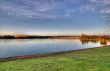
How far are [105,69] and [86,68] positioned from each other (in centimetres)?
104

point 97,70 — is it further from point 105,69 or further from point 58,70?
point 58,70

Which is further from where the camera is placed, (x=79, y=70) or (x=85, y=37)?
(x=85, y=37)

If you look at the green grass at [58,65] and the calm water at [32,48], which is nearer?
the green grass at [58,65]

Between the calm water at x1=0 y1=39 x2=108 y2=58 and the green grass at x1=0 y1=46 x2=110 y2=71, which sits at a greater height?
the green grass at x1=0 y1=46 x2=110 y2=71

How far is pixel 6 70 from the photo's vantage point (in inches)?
369

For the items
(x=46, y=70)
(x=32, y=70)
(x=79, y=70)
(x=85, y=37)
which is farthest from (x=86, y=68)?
(x=85, y=37)

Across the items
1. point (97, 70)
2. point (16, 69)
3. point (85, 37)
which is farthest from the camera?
point (85, 37)

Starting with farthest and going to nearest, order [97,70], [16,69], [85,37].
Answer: [85,37] < [16,69] < [97,70]

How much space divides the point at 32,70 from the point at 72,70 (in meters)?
2.21

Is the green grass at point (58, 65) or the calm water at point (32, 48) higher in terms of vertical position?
the green grass at point (58, 65)

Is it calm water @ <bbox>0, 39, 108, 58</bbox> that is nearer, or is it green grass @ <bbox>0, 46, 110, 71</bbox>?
green grass @ <bbox>0, 46, 110, 71</bbox>

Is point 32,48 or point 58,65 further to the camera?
point 32,48

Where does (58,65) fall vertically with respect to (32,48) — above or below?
above

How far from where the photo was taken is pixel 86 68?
31.1 ft
